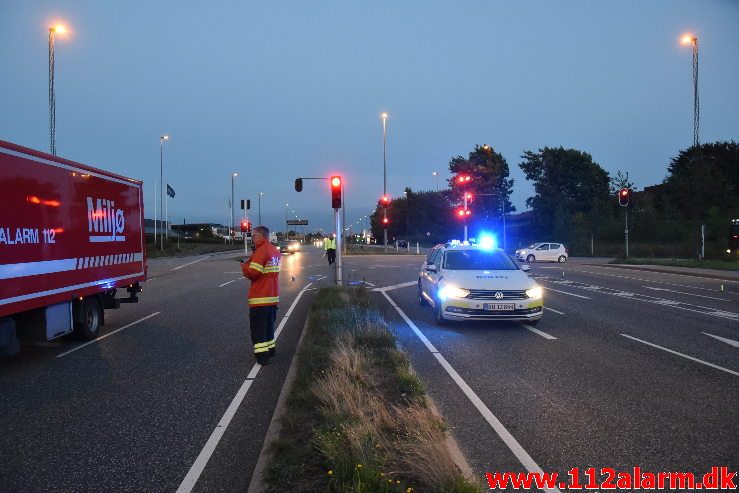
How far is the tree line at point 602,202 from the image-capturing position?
43.2m

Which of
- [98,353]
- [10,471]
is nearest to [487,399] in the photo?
[10,471]

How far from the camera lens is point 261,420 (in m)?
5.45

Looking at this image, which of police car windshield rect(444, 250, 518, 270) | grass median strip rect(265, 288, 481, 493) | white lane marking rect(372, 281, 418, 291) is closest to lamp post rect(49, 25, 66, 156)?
white lane marking rect(372, 281, 418, 291)

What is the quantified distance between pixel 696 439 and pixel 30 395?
677 cm

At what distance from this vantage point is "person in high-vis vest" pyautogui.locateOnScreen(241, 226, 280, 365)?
24.9 feet

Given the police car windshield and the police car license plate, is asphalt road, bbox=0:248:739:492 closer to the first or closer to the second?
the police car license plate

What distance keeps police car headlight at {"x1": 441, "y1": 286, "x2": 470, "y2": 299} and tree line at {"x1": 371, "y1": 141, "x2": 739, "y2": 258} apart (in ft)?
79.7

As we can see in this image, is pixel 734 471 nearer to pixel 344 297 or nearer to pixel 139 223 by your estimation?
pixel 344 297

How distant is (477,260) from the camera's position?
12172mm

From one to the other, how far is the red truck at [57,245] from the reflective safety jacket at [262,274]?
2941 millimetres

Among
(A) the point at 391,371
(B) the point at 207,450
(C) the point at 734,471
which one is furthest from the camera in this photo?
(A) the point at 391,371

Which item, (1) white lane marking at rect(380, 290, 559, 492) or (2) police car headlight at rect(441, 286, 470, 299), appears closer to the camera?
(1) white lane marking at rect(380, 290, 559, 492)

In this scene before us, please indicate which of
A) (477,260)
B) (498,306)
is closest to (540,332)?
(498,306)

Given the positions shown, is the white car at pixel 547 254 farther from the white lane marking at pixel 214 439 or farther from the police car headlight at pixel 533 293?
the white lane marking at pixel 214 439
